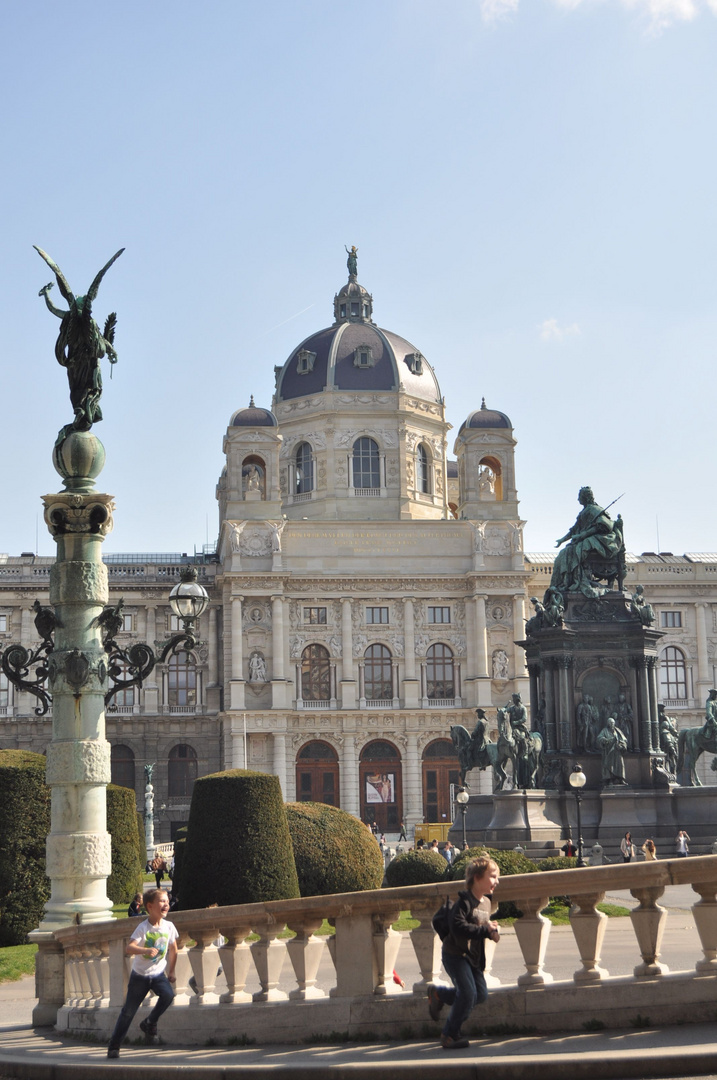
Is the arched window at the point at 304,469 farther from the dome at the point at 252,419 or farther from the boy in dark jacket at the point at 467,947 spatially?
the boy in dark jacket at the point at 467,947

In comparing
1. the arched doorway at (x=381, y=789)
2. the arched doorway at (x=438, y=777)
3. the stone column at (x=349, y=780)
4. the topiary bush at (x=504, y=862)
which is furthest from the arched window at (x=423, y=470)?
the topiary bush at (x=504, y=862)

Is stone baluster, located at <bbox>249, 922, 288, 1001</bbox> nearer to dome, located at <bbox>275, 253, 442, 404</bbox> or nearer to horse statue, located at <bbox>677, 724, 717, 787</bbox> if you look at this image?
horse statue, located at <bbox>677, 724, 717, 787</bbox>

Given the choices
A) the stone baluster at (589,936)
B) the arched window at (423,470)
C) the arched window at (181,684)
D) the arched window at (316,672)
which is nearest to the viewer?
the stone baluster at (589,936)

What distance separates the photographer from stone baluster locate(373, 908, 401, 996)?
32.8 ft

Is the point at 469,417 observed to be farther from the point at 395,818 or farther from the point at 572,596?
the point at 572,596

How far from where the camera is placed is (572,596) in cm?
3716

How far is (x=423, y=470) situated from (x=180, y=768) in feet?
78.4

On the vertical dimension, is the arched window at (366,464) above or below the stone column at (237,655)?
above

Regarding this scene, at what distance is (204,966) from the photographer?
446 inches

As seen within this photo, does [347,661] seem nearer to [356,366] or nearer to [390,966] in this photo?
[356,366]

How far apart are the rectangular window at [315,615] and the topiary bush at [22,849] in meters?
52.8

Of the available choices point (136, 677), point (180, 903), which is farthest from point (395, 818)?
point (136, 677)

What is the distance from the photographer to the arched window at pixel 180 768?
78.7 metres

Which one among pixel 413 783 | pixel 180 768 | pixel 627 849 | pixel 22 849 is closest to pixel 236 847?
pixel 22 849
